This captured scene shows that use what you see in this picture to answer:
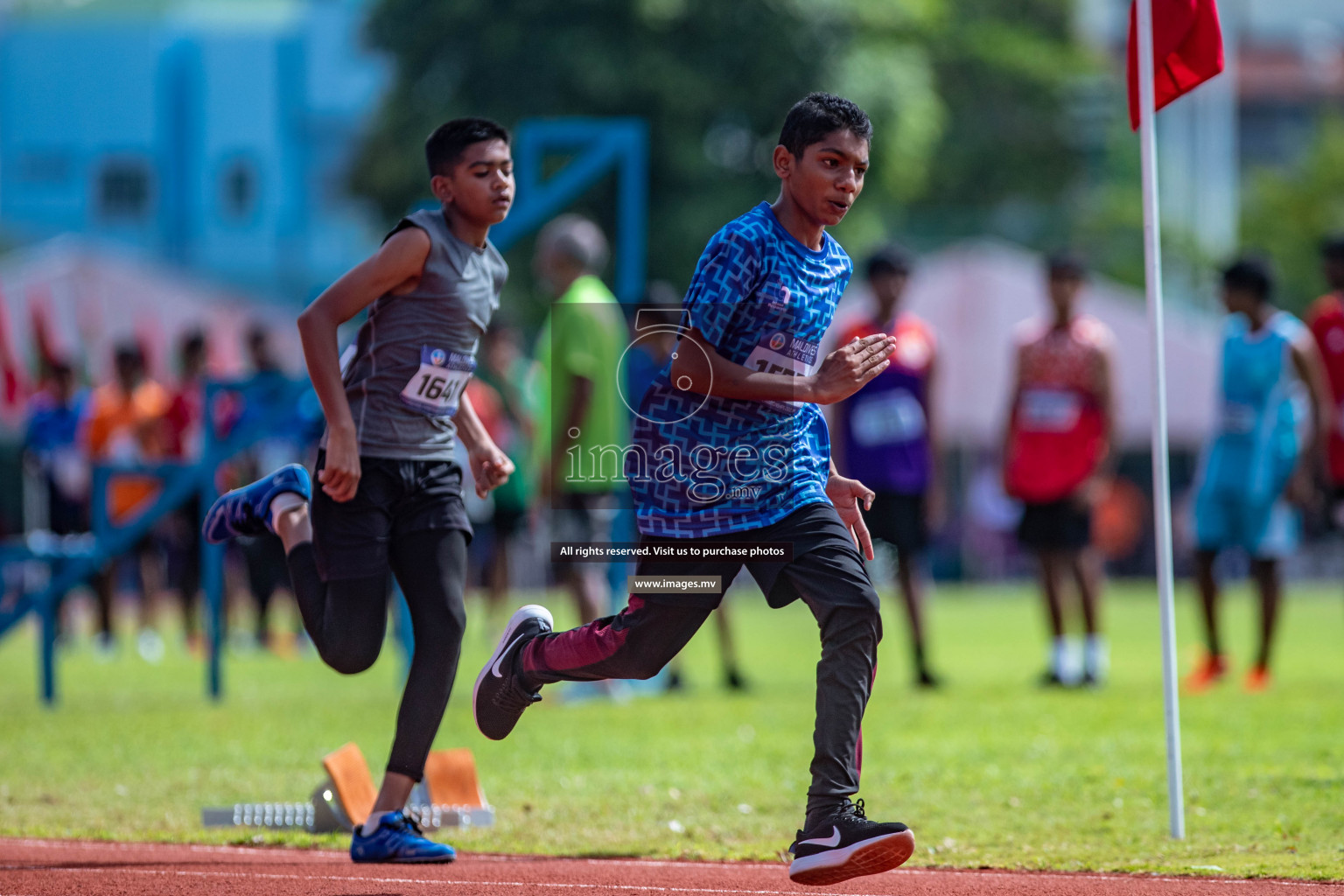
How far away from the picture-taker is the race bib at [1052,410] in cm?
1091

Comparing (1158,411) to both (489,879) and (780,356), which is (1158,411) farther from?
(489,879)

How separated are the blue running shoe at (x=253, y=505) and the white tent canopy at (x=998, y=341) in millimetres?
18073

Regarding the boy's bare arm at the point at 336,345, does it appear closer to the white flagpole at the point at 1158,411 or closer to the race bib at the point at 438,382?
the race bib at the point at 438,382

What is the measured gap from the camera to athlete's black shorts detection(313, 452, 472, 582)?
5.61m

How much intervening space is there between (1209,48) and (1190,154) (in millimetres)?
48968

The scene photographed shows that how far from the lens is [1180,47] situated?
6.14 meters

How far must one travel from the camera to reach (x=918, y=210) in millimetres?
42094

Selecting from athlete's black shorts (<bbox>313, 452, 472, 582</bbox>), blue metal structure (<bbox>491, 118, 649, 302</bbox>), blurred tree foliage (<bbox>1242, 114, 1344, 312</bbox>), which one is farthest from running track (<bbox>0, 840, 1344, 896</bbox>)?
blurred tree foliage (<bbox>1242, 114, 1344, 312</bbox>)

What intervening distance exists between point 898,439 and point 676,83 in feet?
55.7

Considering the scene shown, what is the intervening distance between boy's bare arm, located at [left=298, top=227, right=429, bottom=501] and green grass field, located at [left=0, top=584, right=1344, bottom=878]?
4.64ft

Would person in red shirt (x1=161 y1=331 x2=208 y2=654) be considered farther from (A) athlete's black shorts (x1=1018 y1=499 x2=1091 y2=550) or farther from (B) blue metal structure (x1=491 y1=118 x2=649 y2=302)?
(A) athlete's black shorts (x1=1018 y1=499 x2=1091 y2=550)

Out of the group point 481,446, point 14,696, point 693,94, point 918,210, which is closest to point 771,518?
point 481,446

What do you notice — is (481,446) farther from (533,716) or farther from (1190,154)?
(1190,154)

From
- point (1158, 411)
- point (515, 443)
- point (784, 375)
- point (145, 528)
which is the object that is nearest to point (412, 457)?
point (784, 375)
